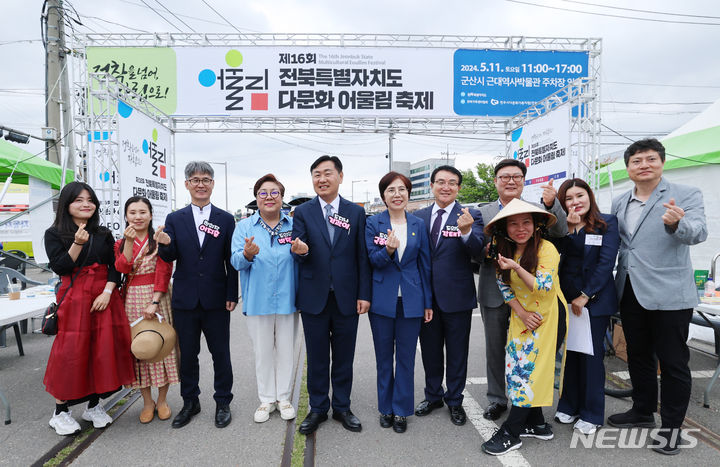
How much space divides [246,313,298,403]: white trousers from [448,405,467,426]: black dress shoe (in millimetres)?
1338

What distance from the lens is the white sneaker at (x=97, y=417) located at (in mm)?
2957

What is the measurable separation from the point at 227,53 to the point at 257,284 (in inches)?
269

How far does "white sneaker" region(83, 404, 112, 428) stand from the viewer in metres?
2.96

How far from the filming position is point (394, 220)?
3021 mm

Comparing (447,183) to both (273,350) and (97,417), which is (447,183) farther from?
(97,417)

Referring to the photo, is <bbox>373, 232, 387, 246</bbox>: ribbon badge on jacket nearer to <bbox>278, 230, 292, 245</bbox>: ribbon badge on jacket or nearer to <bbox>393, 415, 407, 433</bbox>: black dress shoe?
<bbox>278, 230, 292, 245</bbox>: ribbon badge on jacket

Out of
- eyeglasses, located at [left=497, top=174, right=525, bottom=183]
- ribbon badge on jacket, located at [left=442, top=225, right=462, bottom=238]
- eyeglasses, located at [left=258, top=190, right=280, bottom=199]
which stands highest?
eyeglasses, located at [left=497, top=174, right=525, bottom=183]

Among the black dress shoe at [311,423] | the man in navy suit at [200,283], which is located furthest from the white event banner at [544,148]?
the man in navy suit at [200,283]

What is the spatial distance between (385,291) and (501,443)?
1292 mm

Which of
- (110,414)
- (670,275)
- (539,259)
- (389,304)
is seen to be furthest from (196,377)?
(670,275)

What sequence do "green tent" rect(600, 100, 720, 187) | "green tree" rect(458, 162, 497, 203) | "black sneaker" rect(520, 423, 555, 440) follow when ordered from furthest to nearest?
"green tree" rect(458, 162, 497, 203)
"green tent" rect(600, 100, 720, 187)
"black sneaker" rect(520, 423, 555, 440)

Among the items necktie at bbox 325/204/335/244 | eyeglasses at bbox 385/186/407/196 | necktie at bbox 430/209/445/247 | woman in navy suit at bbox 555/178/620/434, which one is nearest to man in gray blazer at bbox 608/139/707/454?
woman in navy suit at bbox 555/178/620/434

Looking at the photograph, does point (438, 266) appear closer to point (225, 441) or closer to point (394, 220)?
point (394, 220)

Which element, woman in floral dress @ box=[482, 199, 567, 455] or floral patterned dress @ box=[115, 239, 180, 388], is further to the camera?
floral patterned dress @ box=[115, 239, 180, 388]
